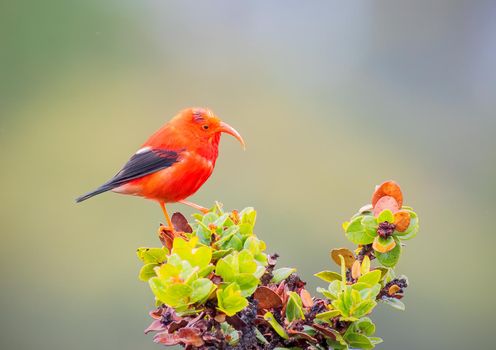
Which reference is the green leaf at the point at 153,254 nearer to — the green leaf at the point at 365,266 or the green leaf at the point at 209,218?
the green leaf at the point at 209,218

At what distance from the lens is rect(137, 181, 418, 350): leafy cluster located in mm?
793

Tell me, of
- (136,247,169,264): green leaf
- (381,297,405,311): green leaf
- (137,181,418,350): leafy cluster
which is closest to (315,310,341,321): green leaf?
(137,181,418,350): leafy cluster

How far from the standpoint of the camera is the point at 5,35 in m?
3.63

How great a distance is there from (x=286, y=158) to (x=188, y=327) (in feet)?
8.02

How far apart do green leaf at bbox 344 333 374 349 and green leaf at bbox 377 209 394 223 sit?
0.50 feet

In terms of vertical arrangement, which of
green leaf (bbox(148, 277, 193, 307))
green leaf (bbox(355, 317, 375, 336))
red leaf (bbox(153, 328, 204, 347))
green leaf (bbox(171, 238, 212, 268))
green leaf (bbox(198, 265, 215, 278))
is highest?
green leaf (bbox(355, 317, 375, 336))

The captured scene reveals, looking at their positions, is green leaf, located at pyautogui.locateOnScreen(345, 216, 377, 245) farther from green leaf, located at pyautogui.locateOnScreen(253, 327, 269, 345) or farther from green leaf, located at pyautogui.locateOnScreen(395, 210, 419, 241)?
green leaf, located at pyautogui.locateOnScreen(253, 327, 269, 345)

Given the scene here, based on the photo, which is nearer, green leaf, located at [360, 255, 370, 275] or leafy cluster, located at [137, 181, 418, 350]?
leafy cluster, located at [137, 181, 418, 350]

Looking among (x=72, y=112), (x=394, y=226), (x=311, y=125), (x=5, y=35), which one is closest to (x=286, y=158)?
(x=311, y=125)

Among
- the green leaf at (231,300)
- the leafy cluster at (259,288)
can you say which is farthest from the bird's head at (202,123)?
the green leaf at (231,300)

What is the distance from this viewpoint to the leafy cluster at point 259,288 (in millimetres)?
793

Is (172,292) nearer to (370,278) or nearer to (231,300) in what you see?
(231,300)

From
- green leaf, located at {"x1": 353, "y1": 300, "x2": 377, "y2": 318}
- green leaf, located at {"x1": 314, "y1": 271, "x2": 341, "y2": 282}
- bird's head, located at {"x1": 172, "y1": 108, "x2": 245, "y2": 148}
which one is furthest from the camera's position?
bird's head, located at {"x1": 172, "y1": 108, "x2": 245, "y2": 148}

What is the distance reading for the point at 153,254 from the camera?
3.17 feet
